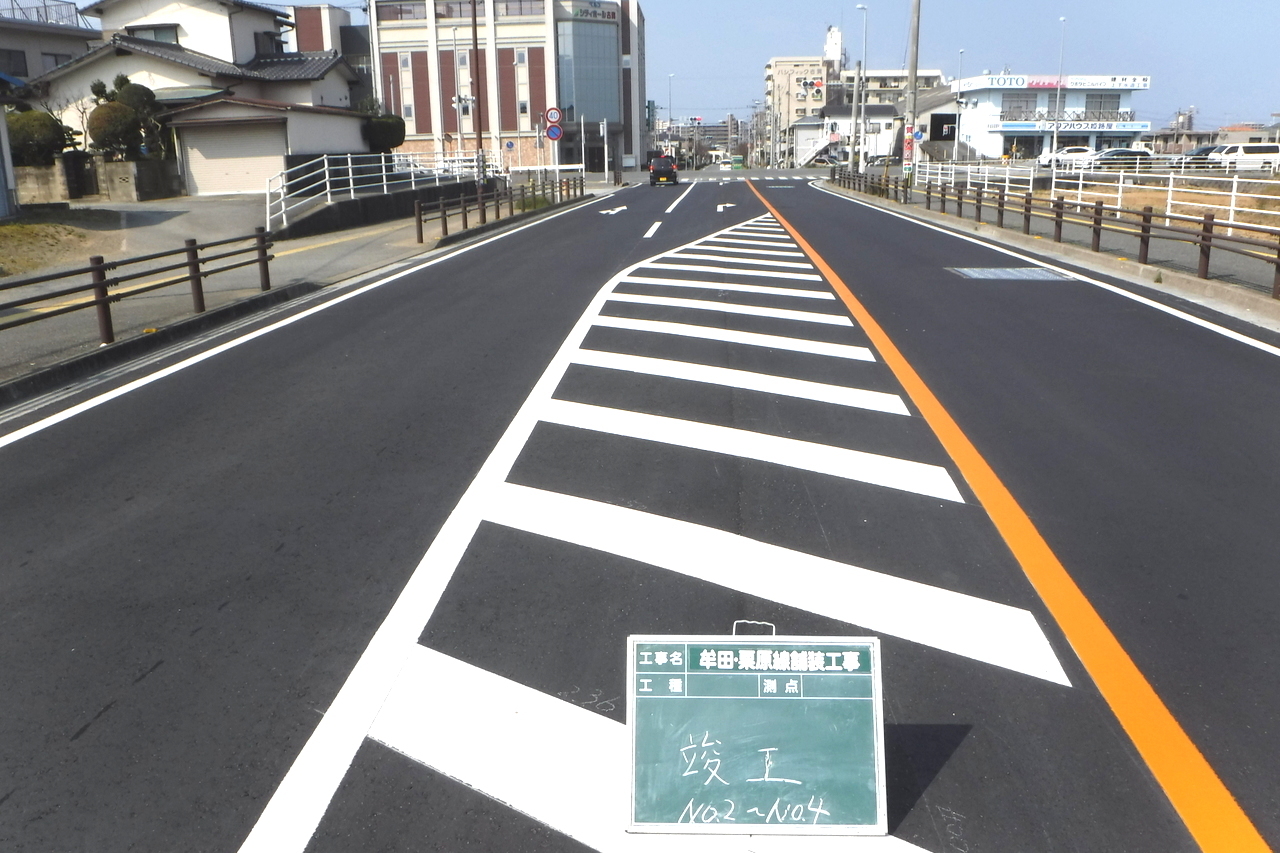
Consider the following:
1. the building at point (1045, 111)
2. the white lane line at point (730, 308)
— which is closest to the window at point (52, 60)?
the white lane line at point (730, 308)

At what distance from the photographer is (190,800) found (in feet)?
11.9

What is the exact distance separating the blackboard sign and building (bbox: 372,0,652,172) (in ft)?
273

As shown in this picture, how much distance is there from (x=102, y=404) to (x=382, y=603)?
5.26 m

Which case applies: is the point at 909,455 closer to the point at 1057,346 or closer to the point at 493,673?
the point at 493,673

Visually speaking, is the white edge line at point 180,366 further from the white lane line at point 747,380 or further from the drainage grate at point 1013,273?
the drainage grate at point 1013,273

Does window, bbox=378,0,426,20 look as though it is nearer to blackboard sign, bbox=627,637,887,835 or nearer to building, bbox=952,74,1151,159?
building, bbox=952,74,1151,159

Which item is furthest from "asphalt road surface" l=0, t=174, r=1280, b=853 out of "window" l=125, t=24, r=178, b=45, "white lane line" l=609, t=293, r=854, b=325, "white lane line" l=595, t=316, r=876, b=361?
"window" l=125, t=24, r=178, b=45

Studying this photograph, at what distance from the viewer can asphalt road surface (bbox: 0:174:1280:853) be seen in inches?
142

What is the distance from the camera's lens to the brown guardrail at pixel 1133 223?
14266mm

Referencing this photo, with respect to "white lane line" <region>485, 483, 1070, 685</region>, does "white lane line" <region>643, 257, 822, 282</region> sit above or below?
above

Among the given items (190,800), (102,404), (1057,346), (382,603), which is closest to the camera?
(190,800)

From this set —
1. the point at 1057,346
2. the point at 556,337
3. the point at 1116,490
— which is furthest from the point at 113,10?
the point at 1116,490

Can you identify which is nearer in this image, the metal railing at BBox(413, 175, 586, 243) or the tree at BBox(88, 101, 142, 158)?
the metal railing at BBox(413, 175, 586, 243)

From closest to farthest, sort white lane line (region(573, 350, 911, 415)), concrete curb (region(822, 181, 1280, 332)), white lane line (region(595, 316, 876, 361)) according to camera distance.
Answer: white lane line (region(573, 350, 911, 415)) → white lane line (region(595, 316, 876, 361)) → concrete curb (region(822, 181, 1280, 332))
